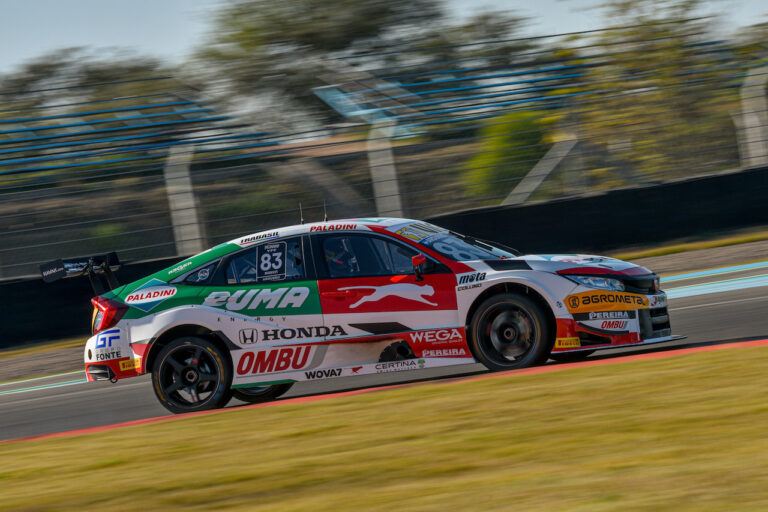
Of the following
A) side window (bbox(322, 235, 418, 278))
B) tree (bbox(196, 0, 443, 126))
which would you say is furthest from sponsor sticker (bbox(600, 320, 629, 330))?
tree (bbox(196, 0, 443, 126))

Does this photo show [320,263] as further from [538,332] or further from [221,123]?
[221,123]

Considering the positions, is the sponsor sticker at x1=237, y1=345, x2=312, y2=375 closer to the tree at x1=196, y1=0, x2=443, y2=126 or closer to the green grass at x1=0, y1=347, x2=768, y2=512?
the green grass at x1=0, y1=347, x2=768, y2=512

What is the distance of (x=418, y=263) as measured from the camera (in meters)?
7.91

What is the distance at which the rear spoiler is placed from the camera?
8672 mm

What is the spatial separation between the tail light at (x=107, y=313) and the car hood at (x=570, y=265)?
10.9ft

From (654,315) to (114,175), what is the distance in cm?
1274

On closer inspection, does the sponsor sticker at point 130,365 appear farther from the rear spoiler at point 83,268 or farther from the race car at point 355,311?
the rear spoiler at point 83,268

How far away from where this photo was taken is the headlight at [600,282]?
7.69 meters

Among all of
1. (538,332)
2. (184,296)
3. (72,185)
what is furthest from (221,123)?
(538,332)

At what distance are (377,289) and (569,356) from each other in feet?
6.17

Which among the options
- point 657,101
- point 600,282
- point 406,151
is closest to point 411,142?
point 406,151

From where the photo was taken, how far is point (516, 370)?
766 cm

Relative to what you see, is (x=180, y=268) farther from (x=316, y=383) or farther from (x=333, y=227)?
(x=316, y=383)

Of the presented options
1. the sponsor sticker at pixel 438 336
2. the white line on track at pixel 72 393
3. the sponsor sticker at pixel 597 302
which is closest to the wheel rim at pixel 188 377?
the sponsor sticker at pixel 438 336
